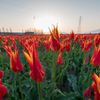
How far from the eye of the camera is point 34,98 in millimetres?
1818

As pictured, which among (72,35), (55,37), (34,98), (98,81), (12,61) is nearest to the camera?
(98,81)

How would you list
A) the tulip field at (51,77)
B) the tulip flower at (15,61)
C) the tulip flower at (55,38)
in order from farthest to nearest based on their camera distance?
1. the tulip flower at (55,38)
2. the tulip flower at (15,61)
3. the tulip field at (51,77)

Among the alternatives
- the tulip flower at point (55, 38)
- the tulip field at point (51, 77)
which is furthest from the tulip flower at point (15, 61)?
Answer: the tulip flower at point (55, 38)

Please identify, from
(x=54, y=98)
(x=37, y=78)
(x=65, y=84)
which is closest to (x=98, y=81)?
(x=37, y=78)

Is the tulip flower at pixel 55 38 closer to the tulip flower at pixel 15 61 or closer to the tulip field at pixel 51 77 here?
the tulip field at pixel 51 77

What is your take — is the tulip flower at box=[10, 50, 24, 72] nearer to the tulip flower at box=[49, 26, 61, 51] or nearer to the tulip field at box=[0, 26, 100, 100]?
the tulip field at box=[0, 26, 100, 100]

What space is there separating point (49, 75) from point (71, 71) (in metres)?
1.30

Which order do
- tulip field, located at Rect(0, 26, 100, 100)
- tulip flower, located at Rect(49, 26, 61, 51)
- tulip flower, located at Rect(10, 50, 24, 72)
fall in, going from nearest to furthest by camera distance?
tulip field, located at Rect(0, 26, 100, 100)
tulip flower, located at Rect(10, 50, 24, 72)
tulip flower, located at Rect(49, 26, 61, 51)

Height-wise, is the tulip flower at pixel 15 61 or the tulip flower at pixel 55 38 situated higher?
the tulip flower at pixel 55 38

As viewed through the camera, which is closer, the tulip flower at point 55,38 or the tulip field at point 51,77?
the tulip field at point 51,77

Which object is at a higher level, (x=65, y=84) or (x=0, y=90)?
(x=0, y=90)

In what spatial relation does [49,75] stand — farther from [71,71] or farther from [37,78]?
[37,78]

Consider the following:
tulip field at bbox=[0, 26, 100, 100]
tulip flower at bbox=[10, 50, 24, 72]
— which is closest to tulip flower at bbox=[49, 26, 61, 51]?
tulip field at bbox=[0, 26, 100, 100]

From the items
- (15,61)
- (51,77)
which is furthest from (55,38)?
(51,77)
